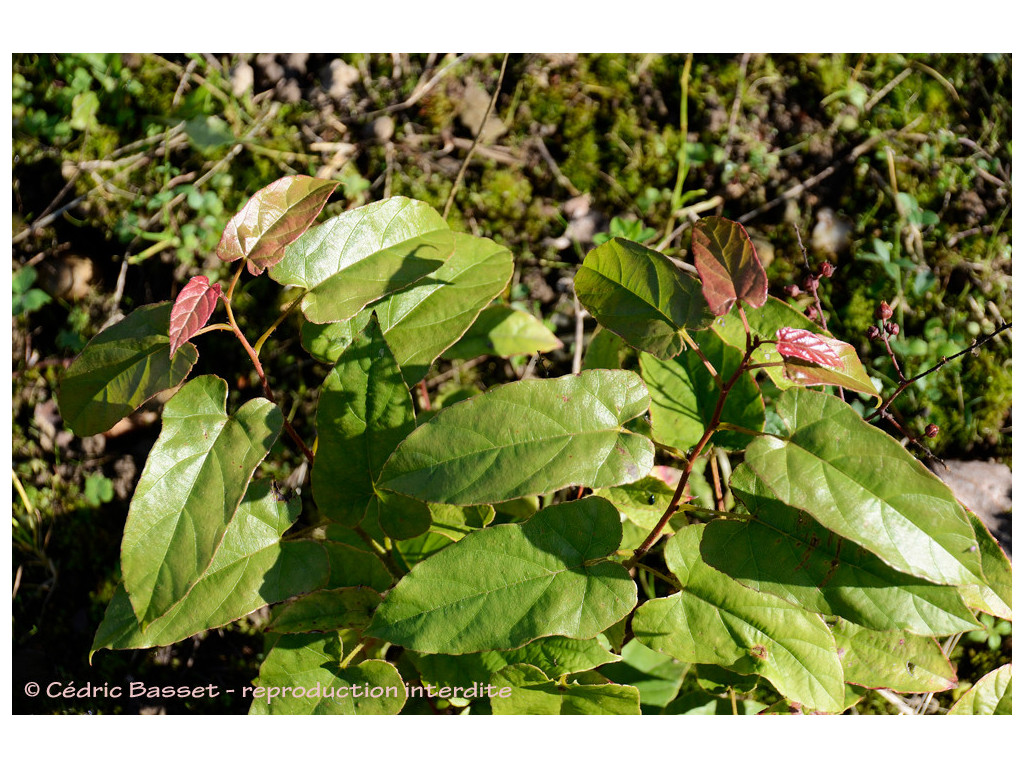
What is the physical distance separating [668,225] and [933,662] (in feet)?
4.46

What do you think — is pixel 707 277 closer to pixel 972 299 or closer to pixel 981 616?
pixel 981 616

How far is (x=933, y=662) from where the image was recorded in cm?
132

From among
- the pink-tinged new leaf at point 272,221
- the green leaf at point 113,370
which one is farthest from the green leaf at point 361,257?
the green leaf at point 113,370

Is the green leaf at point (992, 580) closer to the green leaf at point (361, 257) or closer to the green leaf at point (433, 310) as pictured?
the green leaf at point (433, 310)

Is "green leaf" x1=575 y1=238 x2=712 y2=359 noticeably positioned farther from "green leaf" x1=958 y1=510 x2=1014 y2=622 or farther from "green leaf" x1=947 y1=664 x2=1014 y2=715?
A: "green leaf" x1=947 y1=664 x2=1014 y2=715

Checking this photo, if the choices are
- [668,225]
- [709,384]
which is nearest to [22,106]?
[668,225]

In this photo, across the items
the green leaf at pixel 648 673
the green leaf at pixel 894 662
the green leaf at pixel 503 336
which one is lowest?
the green leaf at pixel 648 673

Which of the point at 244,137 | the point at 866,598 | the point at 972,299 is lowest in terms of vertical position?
the point at 866,598

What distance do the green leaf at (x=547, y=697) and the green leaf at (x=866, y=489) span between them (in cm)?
48

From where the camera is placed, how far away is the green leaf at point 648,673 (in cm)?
165

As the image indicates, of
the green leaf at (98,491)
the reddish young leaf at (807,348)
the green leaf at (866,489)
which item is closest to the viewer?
the green leaf at (866,489)

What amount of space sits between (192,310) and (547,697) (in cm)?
90

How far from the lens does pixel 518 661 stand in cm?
135

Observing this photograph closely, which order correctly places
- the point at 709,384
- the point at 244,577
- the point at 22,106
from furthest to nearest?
the point at 22,106 < the point at 709,384 < the point at 244,577
